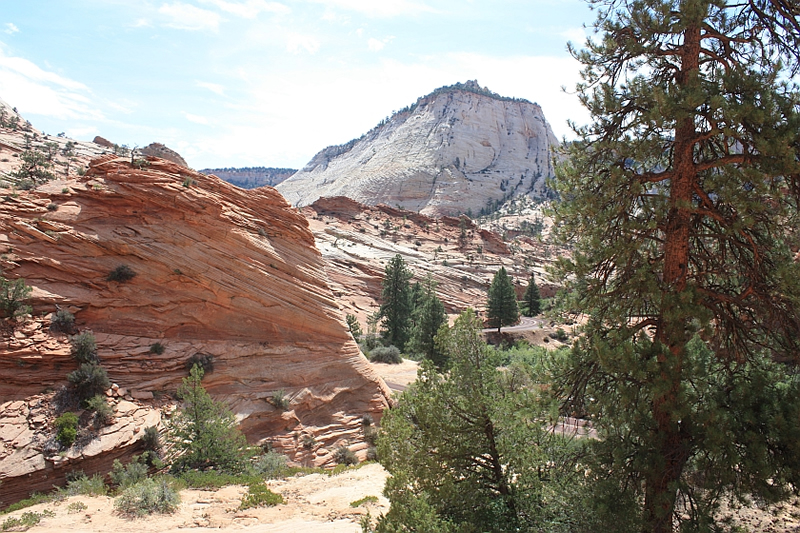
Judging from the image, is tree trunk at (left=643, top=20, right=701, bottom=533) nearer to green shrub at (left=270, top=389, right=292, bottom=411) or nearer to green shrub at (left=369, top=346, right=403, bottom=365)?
green shrub at (left=270, top=389, right=292, bottom=411)

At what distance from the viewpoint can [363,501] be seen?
9.75m

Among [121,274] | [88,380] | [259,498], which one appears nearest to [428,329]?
[121,274]

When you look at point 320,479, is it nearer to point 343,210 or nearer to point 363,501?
point 363,501

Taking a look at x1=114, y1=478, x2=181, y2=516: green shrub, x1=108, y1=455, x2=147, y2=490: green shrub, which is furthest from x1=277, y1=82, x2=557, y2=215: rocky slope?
x1=114, y1=478, x2=181, y2=516: green shrub

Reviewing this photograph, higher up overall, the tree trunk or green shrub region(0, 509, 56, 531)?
the tree trunk

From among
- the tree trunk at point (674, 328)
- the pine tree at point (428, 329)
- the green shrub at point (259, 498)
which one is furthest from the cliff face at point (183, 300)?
the tree trunk at point (674, 328)

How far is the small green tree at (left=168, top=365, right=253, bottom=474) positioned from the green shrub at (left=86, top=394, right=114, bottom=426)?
2527mm

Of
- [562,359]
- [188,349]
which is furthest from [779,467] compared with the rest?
[188,349]

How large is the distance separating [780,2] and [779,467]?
541cm

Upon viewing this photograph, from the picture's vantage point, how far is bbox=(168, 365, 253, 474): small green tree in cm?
1273

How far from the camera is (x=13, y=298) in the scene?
14367mm

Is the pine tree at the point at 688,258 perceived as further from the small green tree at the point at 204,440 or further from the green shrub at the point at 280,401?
the green shrub at the point at 280,401

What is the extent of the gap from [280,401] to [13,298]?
968 centimetres

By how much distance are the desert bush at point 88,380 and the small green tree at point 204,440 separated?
3.32 metres
